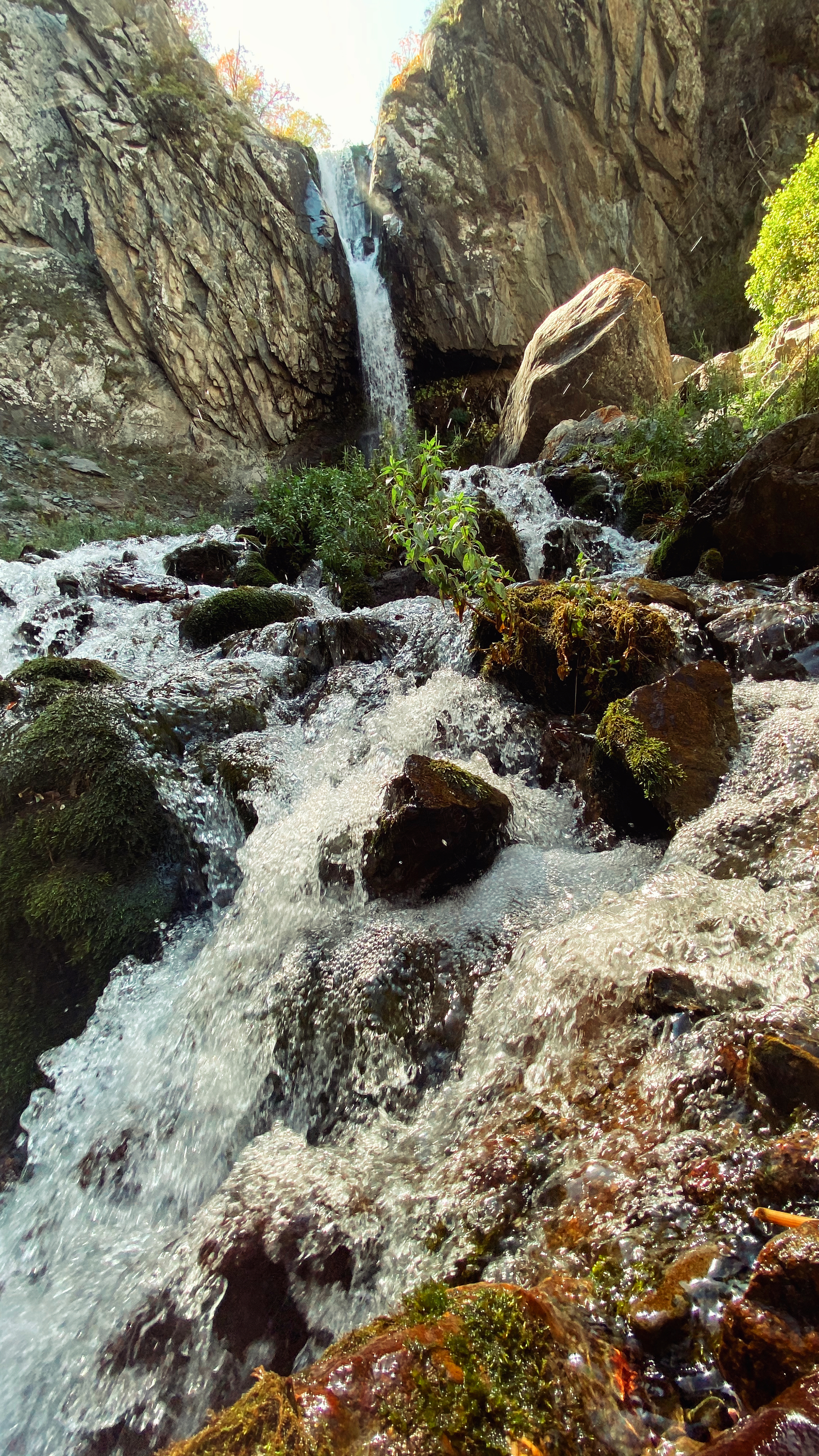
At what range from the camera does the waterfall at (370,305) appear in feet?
62.3

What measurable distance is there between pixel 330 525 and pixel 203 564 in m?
1.86

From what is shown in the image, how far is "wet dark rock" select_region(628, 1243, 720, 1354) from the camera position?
112cm

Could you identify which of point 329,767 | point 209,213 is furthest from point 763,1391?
point 209,213

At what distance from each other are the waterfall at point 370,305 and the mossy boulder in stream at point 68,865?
57.5 ft

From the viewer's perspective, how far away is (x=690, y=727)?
3.44 meters

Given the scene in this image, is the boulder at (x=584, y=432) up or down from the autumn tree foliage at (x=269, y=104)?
down

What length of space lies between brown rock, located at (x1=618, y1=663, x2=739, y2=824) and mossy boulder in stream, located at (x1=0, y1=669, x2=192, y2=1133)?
8.76 feet

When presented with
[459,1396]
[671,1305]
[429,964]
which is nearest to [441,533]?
[429,964]

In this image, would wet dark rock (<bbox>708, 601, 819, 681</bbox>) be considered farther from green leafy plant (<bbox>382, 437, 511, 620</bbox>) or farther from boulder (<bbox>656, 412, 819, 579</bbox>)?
green leafy plant (<bbox>382, 437, 511, 620</bbox>)

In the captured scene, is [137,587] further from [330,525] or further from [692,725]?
[692,725]

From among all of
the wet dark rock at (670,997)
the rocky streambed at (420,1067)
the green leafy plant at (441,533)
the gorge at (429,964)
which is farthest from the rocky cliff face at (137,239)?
the wet dark rock at (670,997)

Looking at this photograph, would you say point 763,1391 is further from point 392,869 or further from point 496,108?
point 496,108

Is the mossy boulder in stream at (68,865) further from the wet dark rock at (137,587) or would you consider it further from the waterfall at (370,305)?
the waterfall at (370,305)

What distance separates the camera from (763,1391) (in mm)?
981
